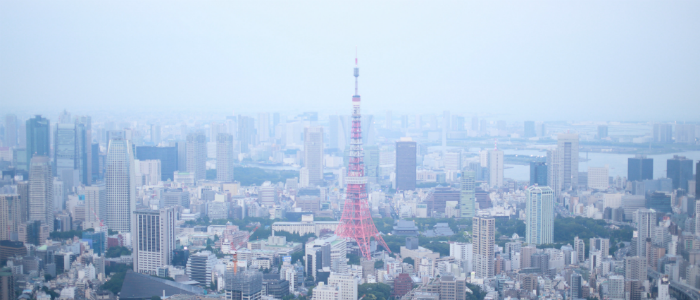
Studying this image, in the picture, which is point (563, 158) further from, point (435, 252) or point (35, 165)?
point (35, 165)

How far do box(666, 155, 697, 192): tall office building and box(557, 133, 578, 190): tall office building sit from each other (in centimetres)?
470

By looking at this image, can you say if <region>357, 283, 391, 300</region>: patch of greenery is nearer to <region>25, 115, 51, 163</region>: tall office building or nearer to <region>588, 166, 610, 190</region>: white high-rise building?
<region>25, 115, 51, 163</region>: tall office building

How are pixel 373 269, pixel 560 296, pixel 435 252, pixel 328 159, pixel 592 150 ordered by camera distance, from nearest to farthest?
pixel 560 296, pixel 373 269, pixel 435 252, pixel 592 150, pixel 328 159

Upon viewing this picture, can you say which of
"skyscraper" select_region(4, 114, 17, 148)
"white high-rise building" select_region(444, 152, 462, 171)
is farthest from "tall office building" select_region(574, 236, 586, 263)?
"white high-rise building" select_region(444, 152, 462, 171)

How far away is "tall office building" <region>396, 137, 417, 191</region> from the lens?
56.0 ft

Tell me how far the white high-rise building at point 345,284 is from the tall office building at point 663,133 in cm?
363

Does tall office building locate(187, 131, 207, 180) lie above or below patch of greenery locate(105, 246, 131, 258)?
above

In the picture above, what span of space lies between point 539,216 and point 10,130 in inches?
282

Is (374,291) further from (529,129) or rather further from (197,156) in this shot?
(197,156)

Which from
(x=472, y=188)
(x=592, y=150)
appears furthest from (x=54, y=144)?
(x=592, y=150)

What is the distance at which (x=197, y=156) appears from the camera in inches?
690

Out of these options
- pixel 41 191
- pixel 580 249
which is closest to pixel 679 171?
pixel 580 249

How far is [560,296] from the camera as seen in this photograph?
7.11 m

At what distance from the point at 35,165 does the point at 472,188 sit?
7800 mm
